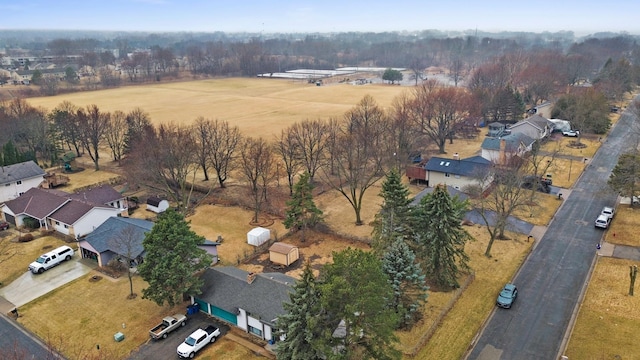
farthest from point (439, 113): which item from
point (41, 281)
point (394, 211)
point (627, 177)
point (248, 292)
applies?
point (41, 281)

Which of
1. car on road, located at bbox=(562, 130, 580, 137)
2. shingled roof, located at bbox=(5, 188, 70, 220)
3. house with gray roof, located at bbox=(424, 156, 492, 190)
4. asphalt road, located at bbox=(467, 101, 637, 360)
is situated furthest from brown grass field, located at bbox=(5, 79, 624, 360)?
shingled roof, located at bbox=(5, 188, 70, 220)

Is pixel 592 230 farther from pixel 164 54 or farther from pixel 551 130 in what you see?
pixel 164 54

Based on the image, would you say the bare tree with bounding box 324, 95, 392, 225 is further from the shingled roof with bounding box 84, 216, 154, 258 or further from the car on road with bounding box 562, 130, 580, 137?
the car on road with bounding box 562, 130, 580, 137

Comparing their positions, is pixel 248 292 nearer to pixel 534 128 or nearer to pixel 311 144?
pixel 311 144

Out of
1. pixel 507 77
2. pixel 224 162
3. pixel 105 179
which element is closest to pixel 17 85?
pixel 105 179

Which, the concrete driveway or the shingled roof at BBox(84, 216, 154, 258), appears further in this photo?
the shingled roof at BBox(84, 216, 154, 258)
